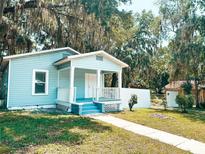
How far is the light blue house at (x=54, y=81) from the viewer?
15250mm

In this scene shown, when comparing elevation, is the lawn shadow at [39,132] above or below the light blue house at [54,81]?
below

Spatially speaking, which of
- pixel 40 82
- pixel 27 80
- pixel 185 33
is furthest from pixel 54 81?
pixel 185 33

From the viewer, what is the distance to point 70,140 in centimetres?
761

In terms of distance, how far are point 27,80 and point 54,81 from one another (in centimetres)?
205

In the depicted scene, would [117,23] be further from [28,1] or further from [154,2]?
[154,2]

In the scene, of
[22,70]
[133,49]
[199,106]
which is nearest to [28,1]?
[22,70]

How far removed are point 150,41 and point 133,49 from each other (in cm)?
237

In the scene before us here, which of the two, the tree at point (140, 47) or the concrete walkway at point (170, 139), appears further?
the tree at point (140, 47)

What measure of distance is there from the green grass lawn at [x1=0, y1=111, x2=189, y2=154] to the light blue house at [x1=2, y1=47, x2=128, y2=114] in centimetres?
499

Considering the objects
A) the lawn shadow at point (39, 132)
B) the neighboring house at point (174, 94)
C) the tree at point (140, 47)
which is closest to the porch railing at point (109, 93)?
the lawn shadow at point (39, 132)

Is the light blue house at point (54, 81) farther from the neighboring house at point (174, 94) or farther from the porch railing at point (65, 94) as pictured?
the neighboring house at point (174, 94)

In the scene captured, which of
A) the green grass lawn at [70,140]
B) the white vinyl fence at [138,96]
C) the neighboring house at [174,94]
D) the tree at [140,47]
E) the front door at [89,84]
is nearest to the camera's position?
the green grass lawn at [70,140]

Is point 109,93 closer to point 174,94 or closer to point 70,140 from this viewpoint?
point 70,140

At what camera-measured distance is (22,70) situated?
51.1 ft
